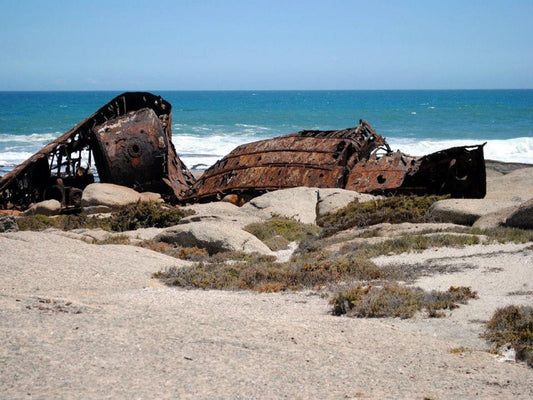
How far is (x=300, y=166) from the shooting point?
16.4 m

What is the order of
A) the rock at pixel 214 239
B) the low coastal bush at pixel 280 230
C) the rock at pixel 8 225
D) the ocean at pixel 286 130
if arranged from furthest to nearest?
the ocean at pixel 286 130 → the low coastal bush at pixel 280 230 → the rock at pixel 8 225 → the rock at pixel 214 239

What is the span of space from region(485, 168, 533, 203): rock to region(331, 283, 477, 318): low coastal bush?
938cm

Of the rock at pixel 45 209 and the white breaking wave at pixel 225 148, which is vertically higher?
the rock at pixel 45 209

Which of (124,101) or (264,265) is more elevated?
(124,101)

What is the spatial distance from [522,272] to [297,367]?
3.91 m

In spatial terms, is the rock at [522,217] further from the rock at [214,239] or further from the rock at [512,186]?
the rock at [512,186]

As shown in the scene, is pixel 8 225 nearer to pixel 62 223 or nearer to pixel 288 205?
pixel 62 223

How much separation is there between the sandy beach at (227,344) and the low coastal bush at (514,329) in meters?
0.13

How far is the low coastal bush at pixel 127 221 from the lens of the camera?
13352mm

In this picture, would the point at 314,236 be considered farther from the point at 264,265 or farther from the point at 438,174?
the point at 438,174

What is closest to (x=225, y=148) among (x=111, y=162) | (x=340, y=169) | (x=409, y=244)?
(x=111, y=162)

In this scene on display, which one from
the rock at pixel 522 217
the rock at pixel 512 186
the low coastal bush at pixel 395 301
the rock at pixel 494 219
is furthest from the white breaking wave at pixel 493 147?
the low coastal bush at pixel 395 301

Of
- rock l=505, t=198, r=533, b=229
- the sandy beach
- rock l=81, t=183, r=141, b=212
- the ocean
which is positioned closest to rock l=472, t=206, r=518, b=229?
rock l=505, t=198, r=533, b=229

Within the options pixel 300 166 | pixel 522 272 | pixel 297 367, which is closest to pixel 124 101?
pixel 300 166
